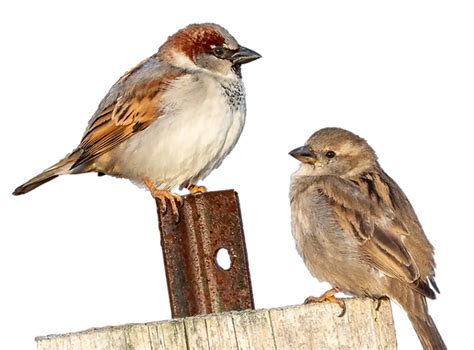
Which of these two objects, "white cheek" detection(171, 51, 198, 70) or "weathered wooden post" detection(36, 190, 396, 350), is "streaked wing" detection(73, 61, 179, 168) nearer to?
"white cheek" detection(171, 51, 198, 70)

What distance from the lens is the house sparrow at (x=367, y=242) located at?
5426 millimetres

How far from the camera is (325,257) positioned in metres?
5.62

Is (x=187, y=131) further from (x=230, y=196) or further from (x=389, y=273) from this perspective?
(x=230, y=196)

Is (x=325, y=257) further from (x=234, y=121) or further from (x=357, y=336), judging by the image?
(x=357, y=336)

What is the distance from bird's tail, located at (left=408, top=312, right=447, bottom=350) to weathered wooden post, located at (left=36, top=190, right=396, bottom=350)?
140 centimetres

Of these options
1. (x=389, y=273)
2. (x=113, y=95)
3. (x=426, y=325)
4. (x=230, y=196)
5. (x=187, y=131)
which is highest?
(x=113, y=95)

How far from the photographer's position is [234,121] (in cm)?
661

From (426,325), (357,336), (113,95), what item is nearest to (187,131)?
(113,95)

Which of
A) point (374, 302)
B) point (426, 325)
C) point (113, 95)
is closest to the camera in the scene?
point (374, 302)

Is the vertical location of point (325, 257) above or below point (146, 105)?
below

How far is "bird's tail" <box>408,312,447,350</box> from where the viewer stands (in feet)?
17.1

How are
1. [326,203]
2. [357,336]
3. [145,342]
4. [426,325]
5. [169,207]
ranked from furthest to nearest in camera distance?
1. [326,203]
2. [426,325]
3. [169,207]
4. [357,336]
5. [145,342]

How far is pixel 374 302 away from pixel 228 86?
323 centimetres

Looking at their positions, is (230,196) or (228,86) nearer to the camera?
(230,196)
